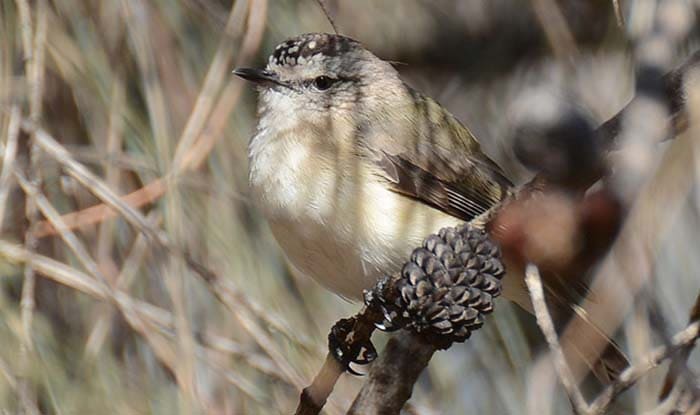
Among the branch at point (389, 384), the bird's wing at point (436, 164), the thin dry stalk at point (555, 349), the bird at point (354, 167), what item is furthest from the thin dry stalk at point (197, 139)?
the thin dry stalk at point (555, 349)

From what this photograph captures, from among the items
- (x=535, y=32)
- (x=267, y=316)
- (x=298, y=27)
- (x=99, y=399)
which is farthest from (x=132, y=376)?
(x=535, y=32)

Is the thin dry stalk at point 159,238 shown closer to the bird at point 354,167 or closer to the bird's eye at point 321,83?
the bird at point 354,167

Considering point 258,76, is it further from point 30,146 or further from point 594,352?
point 594,352

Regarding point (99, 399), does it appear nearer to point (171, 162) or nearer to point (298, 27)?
point (171, 162)

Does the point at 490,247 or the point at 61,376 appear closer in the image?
the point at 490,247

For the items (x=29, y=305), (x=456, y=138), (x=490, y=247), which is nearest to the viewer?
(x=490, y=247)

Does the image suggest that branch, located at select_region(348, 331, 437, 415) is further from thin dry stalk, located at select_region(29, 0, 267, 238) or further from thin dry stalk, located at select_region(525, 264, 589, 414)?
thin dry stalk, located at select_region(29, 0, 267, 238)
